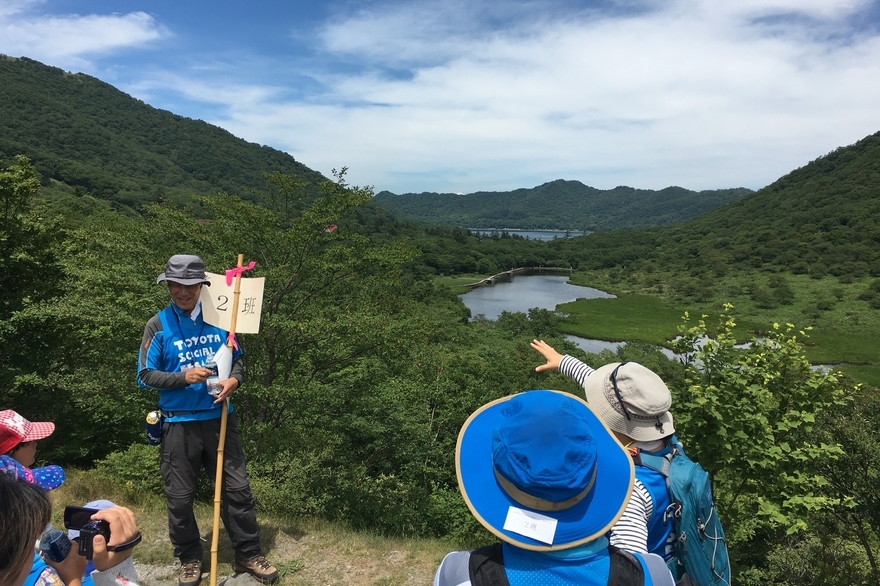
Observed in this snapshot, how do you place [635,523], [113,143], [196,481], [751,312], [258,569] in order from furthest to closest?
[113,143] → [751,312] → [258,569] → [196,481] → [635,523]

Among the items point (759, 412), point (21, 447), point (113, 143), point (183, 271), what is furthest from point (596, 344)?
point (113, 143)

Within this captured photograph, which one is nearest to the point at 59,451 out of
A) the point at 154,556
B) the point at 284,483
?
the point at 284,483

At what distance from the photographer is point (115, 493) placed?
4.64 meters

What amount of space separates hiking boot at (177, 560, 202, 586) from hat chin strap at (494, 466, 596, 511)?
2.90 metres

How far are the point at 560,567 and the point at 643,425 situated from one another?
35.4 inches

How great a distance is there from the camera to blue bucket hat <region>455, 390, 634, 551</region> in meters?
1.10

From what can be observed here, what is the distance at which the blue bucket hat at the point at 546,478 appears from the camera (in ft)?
3.61

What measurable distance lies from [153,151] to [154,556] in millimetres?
150609

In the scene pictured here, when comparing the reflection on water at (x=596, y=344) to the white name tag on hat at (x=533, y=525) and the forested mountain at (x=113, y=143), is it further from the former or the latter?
the forested mountain at (x=113, y=143)

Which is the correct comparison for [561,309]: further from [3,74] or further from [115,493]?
[3,74]

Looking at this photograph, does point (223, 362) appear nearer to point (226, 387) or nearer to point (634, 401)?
point (226, 387)

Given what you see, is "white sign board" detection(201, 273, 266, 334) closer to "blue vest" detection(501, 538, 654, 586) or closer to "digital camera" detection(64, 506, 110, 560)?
"digital camera" detection(64, 506, 110, 560)

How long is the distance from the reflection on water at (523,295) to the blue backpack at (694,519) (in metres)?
60.8

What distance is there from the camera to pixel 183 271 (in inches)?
115
